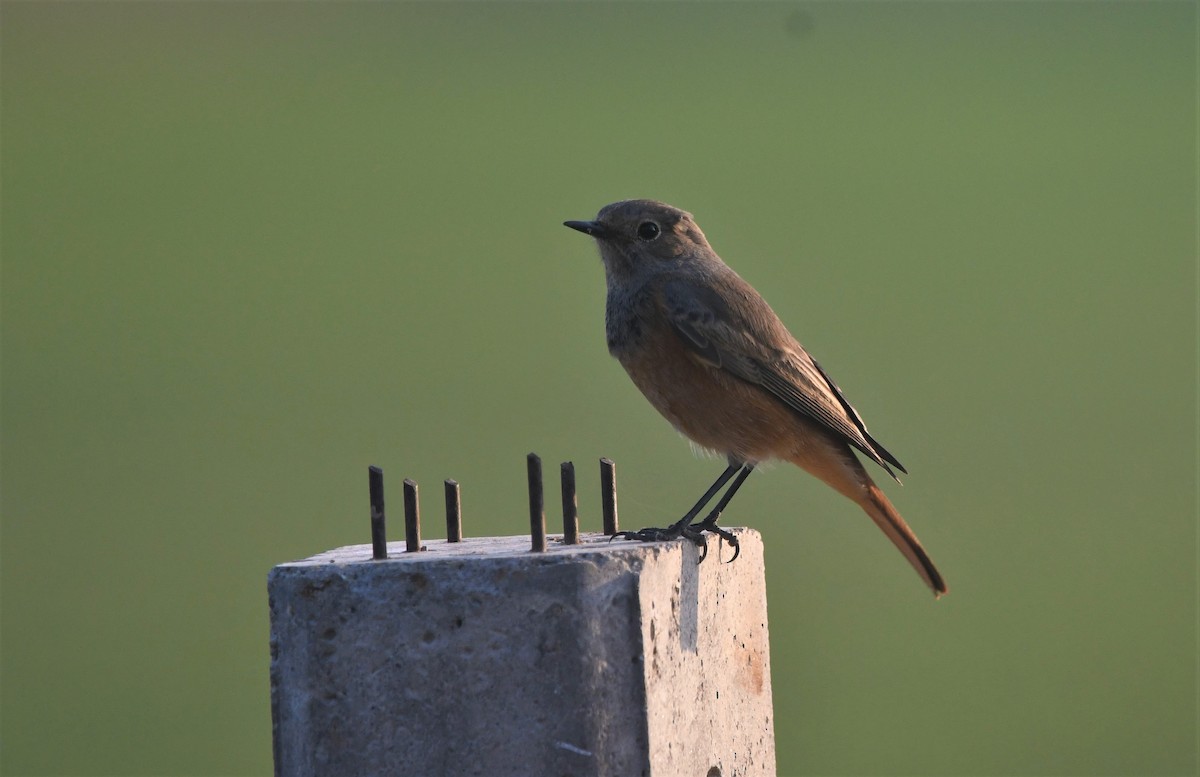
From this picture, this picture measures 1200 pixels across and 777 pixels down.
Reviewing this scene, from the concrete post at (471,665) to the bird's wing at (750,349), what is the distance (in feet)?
5.89

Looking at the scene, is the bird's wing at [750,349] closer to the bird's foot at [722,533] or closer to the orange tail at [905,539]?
the orange tail at [905,539]

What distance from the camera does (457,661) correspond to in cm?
366

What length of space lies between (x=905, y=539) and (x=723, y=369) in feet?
4.06

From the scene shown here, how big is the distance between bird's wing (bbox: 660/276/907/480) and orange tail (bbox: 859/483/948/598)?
1.09 feet

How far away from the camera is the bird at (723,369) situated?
546 centimetres

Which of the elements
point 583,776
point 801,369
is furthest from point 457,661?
point 801,369

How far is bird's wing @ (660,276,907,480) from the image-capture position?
17.8 ft

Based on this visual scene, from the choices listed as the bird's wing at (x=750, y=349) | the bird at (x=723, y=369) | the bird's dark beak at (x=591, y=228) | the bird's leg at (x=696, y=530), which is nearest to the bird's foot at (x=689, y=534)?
the bird's leg at (x=696, y=530)

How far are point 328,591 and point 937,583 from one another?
319cm

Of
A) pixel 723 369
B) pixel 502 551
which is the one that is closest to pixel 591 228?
pixel 723 369

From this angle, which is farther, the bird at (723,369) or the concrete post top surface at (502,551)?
the bird at (723,369)

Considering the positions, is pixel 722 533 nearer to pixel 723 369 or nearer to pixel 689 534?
pixel 689 534

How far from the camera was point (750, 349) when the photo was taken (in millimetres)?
5496

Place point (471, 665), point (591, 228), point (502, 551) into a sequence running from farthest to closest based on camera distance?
point (591, 228)
point (502, 551)
point (471, 665)
